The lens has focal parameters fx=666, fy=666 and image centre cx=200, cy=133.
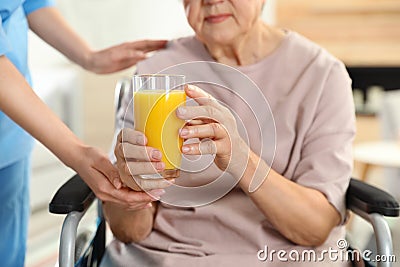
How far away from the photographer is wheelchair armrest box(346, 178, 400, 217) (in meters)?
1.24

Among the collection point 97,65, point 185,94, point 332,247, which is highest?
point 185,94

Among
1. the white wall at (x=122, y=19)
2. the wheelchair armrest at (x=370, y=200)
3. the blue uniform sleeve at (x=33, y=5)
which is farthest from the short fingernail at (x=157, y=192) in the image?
the white wall at (x=122, y=19)

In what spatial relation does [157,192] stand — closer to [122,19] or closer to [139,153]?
[139,153]

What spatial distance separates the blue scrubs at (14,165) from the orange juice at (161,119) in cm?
51

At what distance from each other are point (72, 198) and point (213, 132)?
38 cm

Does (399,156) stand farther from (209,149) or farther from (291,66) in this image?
(209,149)

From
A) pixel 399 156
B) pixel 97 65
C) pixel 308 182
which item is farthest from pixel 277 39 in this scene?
pixel 399 156

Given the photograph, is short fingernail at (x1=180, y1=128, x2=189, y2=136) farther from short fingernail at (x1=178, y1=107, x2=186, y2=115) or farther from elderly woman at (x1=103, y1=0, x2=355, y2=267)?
elderly woman at (x1=103, y1=0, x2=355, y2=267)

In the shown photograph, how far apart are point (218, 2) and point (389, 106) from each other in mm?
2273

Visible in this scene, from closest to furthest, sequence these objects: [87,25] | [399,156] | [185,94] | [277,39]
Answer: [185,94], [277,39], [399,156], [87,25]

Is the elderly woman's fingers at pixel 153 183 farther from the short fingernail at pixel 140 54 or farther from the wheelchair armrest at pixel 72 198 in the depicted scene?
the short fingernail at pixel 140 54

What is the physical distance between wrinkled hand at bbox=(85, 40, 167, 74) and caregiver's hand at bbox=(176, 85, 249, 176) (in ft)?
1.74

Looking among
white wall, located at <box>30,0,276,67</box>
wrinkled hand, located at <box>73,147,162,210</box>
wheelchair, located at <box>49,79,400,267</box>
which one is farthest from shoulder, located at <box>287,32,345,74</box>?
white wall, located at <box>30,0,276,67</box>

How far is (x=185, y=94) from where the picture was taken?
3.25 feet
